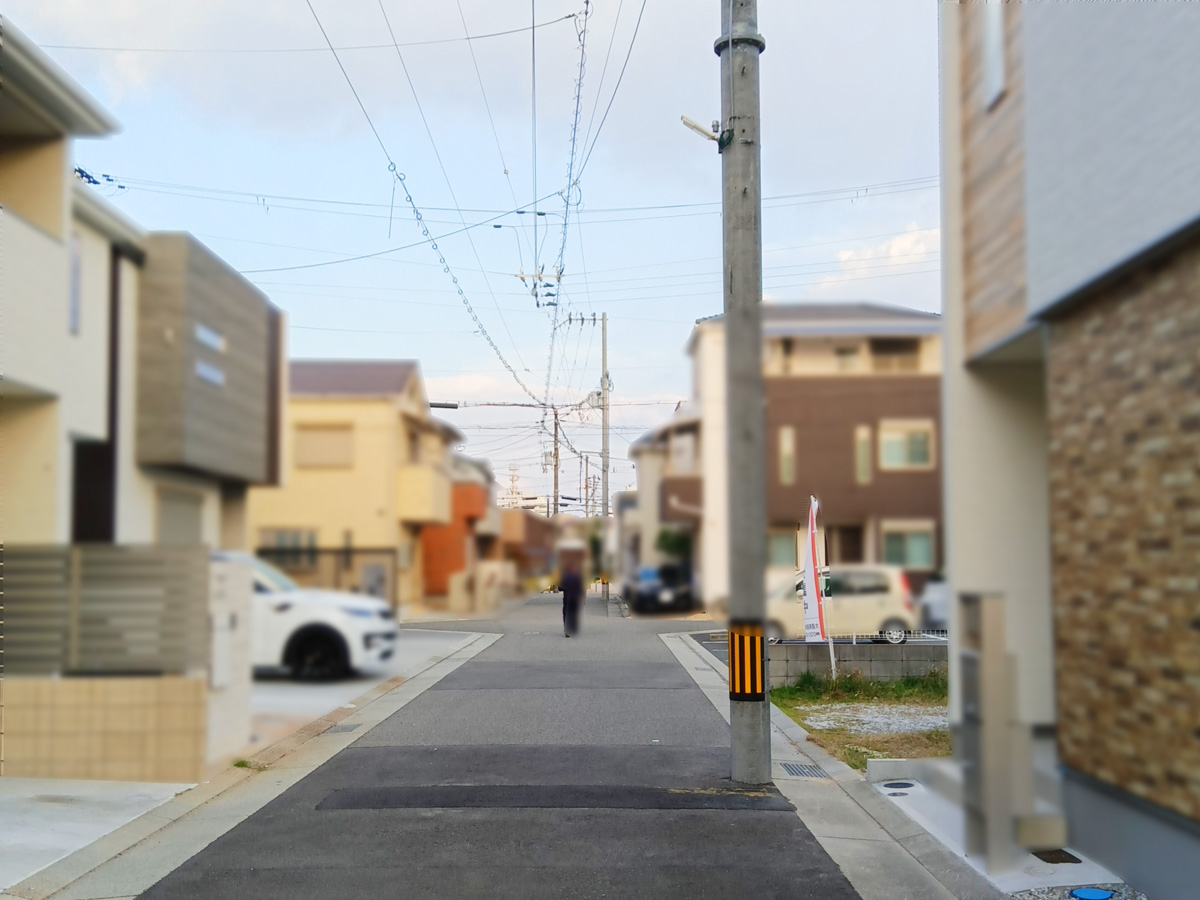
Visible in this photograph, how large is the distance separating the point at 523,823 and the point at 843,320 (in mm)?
6753

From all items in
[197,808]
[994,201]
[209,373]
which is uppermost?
[994,201]

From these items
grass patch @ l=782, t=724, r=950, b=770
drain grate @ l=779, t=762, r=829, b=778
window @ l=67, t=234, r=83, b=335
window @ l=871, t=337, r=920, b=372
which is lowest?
drain grate @ l=779, t=762, r=829, b=778

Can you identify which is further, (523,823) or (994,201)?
(523,823)

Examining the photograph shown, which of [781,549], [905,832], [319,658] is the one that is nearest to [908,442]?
[781,549]

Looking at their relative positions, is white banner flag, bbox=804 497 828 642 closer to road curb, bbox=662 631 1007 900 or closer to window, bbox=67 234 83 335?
window, bbox=67 234 83 335

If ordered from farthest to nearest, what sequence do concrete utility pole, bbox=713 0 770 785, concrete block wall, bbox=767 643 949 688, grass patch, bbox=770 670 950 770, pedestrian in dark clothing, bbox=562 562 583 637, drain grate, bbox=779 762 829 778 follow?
Answer: concrete block wall, bbox=767 643 949 688 < grass patch, bbox=770 670 950 770 < drain grate, bbox=779 762 829 778 < pedestrian in dark clothing, bbox=562 562 583 637 < concrete utility pole, bbox=713 0 770 785

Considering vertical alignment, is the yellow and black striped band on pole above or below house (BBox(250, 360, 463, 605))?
below

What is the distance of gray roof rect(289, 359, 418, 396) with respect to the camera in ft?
4.26

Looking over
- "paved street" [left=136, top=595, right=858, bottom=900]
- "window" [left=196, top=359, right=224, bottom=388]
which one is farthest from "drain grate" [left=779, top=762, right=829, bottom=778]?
"window" [left=196, top=359, right=224, bottom=388]

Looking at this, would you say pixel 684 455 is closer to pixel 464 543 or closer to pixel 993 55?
pixel 464 543

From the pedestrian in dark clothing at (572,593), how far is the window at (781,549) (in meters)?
0.32

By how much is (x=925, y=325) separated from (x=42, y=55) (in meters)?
1.22

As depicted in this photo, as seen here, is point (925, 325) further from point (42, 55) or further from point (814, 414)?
point (42, 55)

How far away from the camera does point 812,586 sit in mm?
1429
